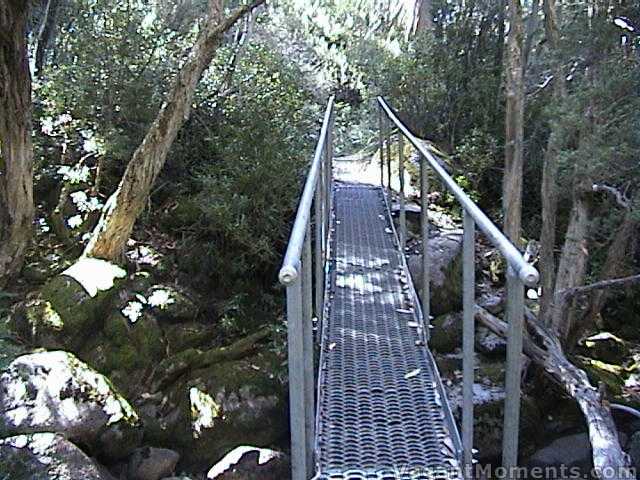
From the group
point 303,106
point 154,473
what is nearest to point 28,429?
point 154,473

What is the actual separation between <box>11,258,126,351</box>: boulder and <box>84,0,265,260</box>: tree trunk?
0.18 m

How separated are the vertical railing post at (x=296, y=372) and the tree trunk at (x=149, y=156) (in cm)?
350

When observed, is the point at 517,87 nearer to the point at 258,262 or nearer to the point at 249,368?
the point at 258,262

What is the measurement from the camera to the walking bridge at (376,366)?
66.3 inches

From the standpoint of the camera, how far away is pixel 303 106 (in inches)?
263

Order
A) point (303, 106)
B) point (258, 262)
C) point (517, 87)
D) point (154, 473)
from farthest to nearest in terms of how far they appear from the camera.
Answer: point (303, 106) < point (258, 262) < point (517, 87) < point (154, 473)

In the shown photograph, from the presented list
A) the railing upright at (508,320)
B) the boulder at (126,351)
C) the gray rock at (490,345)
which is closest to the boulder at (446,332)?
the gray rock at (490,345)

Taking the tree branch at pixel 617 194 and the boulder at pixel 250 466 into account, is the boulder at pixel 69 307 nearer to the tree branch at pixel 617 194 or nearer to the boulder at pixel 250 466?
the boulder at pixel 250 466

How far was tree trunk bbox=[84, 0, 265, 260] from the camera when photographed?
4.87 m

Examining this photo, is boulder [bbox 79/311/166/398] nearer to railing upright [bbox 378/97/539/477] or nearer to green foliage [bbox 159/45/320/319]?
green foliage [bbox 159/45/320/319]

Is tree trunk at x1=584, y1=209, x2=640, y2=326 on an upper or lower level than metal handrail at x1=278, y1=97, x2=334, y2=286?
lower

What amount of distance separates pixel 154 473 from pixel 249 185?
7.75ft

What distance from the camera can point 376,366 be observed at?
2.91 metres

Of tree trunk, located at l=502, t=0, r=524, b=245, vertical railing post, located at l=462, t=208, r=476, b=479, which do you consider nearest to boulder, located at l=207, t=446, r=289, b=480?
vertical railing post, located at l=462, t=208, r=476, b=479
